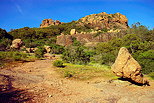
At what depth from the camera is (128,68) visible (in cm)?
703

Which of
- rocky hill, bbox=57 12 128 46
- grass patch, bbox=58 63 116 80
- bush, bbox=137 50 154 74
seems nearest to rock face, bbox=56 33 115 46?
rocky hill, bbox=57 12 128 46

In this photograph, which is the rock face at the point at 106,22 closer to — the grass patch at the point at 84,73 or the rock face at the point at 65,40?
the rock face at the point at 65,40

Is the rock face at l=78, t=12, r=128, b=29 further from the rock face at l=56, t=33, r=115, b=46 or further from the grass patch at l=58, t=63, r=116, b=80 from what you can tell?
the grass patch at l=58, t=63, r=116, b=80

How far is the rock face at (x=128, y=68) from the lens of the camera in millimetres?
6927

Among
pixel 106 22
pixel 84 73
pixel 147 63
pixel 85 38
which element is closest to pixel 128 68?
pixel 84 73

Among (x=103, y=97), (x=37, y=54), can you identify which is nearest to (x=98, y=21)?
(x=37, y=54)

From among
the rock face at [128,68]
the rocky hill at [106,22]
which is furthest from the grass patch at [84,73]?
the rocky hill at [106,22]

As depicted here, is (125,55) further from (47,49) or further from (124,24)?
(124,24)

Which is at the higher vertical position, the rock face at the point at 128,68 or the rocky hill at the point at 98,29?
the rocky hill at the point at 98,29

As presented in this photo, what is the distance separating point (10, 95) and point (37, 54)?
1729 cm

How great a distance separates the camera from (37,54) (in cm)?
2103

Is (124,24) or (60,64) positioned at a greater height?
(124,24)

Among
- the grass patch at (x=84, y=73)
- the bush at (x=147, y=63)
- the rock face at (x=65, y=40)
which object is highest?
the rock face at (x=65, y=40)

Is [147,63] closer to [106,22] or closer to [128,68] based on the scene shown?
[128,68]
